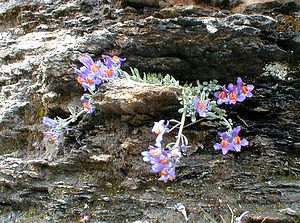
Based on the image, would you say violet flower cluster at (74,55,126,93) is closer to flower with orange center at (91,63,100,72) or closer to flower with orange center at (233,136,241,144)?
flower with orange center at (91,63,100,72)

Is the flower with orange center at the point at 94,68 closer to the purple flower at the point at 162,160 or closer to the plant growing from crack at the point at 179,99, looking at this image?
the plant growing from crack at the point at 179,99

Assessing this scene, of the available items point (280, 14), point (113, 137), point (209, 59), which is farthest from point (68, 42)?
point (280, 14)

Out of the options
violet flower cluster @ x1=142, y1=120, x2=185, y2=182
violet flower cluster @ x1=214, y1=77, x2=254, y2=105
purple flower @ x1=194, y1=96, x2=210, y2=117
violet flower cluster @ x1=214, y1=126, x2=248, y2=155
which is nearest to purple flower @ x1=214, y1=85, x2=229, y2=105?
violet flower cluster @ x1=214, y1=77, x2=254, y2=105

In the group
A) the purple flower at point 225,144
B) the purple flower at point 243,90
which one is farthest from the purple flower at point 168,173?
the purple flower at point 243,90

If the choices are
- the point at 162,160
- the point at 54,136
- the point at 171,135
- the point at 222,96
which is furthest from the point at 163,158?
the point at 54,136

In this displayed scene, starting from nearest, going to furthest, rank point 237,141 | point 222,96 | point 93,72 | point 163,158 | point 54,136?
1. point 163,158
2. point 237,141
3. point 222,96
4. point 93,72
5. point 54,136

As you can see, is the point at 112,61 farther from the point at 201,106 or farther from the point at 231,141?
the point at 231,141
